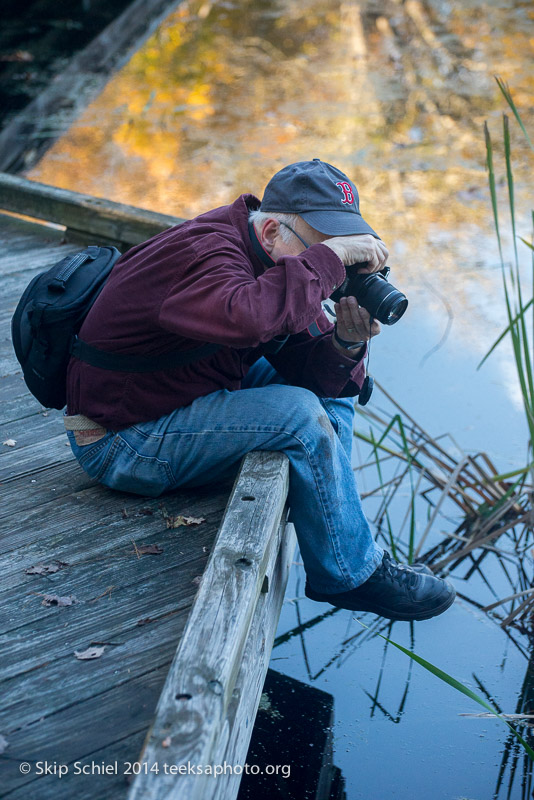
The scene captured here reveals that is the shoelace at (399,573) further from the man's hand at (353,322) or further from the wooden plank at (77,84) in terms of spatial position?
the wooden plank at (77,84)

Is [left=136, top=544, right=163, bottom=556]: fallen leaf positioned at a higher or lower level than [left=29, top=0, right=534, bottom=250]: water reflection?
higher

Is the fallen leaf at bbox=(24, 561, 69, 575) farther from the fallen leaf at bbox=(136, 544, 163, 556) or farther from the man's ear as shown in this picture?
the man's ear

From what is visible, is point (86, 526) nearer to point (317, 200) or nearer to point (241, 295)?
point (241, 295)

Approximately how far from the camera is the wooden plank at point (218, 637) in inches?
48.5

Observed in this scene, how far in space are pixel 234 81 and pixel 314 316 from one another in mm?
6666

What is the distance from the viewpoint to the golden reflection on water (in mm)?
5496

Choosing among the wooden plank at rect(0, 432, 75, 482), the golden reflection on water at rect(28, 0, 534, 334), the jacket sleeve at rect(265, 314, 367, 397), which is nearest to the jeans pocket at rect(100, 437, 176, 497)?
the wooden plank at rect(0, 432, 75, 482)

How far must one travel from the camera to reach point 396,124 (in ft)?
22.1

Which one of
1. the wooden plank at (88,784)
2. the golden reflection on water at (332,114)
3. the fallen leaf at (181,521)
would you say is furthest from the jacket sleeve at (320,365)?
the golden reflection on water at (332,114)

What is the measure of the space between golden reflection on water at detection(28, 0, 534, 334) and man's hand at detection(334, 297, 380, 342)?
261cm

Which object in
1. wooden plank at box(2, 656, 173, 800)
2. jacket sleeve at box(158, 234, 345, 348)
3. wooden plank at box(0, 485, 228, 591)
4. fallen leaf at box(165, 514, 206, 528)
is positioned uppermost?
jacket sleeve at box(158, 234, 345, 348)

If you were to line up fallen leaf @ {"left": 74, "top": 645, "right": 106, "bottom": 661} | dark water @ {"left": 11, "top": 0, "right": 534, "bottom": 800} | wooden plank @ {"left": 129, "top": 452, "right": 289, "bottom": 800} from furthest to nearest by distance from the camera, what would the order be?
dark water @ {"left": 11, "top": 0, "right": 534, "bottom": 800} < fallen leaf @ {"left": 74, "top": 645, "right": 106, "bottom": 661} < wooden plank @ {"left": 129, "top": 452, "right": 289, "bottom": 800}

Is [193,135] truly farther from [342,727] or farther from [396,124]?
[342,727]

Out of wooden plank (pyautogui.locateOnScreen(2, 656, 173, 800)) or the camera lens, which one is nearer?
wooden plank (pyautogui.locateOnScreen(2, 656, 173, 800))
